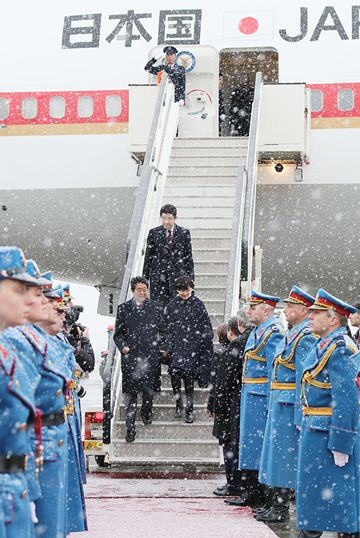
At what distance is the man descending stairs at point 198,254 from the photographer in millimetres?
8328

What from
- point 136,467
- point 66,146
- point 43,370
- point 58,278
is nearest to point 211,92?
point 66,146

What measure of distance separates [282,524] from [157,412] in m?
2.68

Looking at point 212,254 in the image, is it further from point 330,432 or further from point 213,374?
point 330,432

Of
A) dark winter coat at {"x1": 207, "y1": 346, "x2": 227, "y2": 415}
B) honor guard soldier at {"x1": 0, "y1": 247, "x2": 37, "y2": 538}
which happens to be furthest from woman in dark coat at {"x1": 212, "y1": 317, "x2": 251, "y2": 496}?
honor guard soldier at {"x1": 0, "y1": 247, "x2": 37, "y2": 538}

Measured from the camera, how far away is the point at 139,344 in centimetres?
845

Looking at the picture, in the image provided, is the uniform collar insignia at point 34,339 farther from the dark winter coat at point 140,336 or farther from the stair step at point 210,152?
the stair step at point 210,152

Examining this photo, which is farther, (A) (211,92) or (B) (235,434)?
(A) (211,92)

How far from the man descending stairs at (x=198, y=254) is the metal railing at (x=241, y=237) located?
0.86 ft

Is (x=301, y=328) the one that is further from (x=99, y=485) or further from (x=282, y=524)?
(x=99, y=485)

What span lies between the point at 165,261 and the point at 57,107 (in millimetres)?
4474

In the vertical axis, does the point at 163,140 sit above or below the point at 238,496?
above

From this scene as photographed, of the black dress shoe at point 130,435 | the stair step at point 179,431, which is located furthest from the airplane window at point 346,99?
the black dress shoe at point 130,435

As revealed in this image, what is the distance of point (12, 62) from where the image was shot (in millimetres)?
13359

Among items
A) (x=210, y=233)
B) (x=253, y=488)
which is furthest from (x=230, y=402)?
(x=210, y=233)
